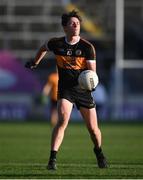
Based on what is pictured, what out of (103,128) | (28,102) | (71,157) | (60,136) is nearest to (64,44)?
(60,136)

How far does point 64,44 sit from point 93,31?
72.5ft

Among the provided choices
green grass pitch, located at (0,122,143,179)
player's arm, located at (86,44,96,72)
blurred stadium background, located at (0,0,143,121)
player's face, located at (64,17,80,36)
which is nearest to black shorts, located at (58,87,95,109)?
player's arm, located at (86,44,96,72)

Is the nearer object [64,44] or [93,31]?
[64,44]

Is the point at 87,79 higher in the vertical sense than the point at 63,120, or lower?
higher

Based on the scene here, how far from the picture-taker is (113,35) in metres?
33.9

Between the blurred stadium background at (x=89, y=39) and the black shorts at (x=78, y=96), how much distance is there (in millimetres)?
20336

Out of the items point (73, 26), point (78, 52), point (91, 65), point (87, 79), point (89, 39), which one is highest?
point (73, 26)

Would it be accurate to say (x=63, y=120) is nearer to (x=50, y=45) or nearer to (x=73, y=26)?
(x=50, y=45)

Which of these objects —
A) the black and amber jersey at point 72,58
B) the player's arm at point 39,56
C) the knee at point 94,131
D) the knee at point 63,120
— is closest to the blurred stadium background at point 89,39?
the player's arm at point 39,56

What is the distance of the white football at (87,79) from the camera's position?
11.5 metres

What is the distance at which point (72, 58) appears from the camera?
11742 mm

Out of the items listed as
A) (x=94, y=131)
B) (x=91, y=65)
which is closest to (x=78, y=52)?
(x=91, y=65)

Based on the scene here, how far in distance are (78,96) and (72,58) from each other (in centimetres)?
54

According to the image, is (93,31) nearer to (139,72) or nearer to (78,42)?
(139,72)
